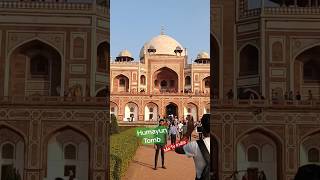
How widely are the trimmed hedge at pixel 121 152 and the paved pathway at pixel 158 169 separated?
32 mm

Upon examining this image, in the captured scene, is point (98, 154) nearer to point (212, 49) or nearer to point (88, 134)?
point (88, 134)

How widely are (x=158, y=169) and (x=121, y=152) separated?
0.75 feet

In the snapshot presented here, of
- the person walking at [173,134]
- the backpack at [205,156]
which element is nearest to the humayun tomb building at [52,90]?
the person walking at [173,134]

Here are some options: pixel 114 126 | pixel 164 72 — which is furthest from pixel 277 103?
pixel 164 72

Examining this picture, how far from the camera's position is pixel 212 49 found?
214 cm

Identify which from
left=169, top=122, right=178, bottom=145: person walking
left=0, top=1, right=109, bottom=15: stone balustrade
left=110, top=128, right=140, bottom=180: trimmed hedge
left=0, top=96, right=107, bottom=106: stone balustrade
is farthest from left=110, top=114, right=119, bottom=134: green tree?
left=0, top=1, right=109, bottom=15: stone balustrade

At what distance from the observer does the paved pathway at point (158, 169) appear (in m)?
2.11

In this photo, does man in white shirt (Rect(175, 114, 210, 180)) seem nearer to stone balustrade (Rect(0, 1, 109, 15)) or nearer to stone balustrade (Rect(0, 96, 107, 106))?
stone balustrade (Rect(0, 96, 107, 106))

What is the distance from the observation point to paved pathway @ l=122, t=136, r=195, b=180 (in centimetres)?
211

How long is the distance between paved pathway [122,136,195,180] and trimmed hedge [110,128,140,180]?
0.03 m

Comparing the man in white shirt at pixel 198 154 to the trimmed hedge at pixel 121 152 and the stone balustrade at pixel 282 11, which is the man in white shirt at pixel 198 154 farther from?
the stone balustrade at pixel 282 11

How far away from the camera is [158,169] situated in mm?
2123

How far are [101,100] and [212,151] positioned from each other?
0.60 meters

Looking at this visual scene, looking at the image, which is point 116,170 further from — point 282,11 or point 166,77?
point 166,77
